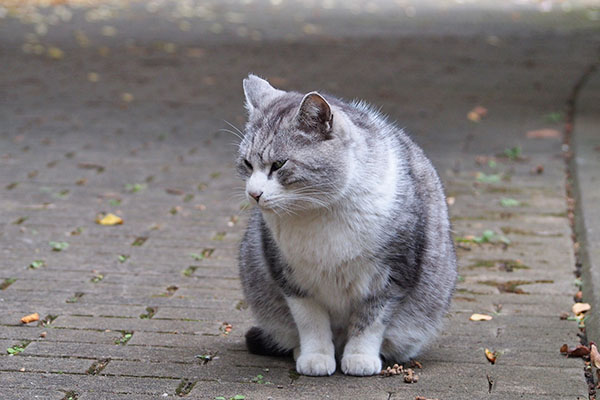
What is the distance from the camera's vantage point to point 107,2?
18.4 metres

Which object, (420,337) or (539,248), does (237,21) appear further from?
(420,337)

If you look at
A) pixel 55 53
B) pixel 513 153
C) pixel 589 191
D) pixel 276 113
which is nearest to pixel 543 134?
pixel 513 153

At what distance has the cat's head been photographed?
3.46 m

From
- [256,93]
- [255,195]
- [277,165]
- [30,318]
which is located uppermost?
[256,93]

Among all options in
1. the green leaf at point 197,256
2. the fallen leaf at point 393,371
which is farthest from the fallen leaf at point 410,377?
the green leaf at point 197,256

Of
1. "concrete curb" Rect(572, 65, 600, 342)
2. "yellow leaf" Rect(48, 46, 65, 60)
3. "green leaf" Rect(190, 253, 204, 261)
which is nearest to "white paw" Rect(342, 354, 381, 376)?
"concrete curb" Rect(572, 65, 600, 342)

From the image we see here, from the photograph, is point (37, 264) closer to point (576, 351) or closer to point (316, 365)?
point (316, 365)

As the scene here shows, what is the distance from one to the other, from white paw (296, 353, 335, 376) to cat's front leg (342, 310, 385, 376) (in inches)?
2.4

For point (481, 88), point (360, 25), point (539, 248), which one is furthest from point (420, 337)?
point (360, 25)

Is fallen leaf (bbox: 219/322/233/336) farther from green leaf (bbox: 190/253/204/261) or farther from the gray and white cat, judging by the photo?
green leaf (bbox: 190/253/204/261)

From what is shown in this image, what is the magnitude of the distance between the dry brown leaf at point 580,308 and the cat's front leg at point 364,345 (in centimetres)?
123

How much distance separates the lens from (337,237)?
11.6 ft

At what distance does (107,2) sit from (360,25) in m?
5.84

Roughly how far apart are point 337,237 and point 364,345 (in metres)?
0.50
